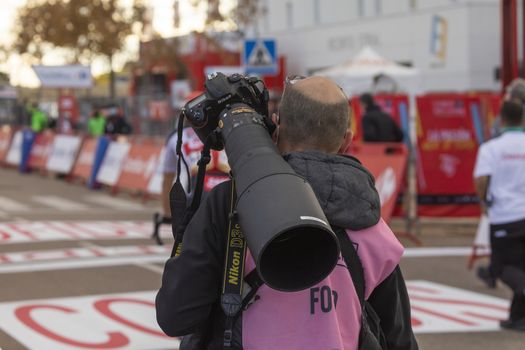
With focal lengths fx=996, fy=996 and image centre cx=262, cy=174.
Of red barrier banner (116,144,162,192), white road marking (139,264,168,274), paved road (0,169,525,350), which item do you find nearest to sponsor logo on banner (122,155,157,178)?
red barrier banner (116,144,162,192)

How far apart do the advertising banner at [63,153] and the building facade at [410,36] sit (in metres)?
12.8

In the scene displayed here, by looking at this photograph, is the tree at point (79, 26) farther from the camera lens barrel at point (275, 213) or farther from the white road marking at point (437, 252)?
the camera lens barrel at point (275, 213)

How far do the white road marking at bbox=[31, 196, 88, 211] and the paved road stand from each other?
3.31 feet

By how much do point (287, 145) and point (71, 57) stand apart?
55116 millimetres

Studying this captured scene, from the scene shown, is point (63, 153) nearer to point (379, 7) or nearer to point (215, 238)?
point (215, 238)

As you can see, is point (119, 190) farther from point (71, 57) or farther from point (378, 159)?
point (71, 57)

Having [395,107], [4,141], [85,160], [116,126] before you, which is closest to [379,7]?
[4,141]

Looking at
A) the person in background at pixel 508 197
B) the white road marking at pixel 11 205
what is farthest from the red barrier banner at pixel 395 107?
the person in background at pixel 508 197

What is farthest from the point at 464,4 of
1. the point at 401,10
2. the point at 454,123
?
the point at 454,123

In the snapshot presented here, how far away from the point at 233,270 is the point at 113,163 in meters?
16.6

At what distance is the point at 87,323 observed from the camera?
24.6ft

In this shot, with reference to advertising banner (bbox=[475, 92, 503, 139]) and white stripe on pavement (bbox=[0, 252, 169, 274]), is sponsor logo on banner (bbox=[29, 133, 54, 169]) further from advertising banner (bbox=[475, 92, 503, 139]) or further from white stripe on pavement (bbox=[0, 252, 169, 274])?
white stripe on pavement (bbox=[0, 252, 169, 274])

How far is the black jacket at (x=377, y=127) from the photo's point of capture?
509 inches

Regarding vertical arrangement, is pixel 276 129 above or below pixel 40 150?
above
